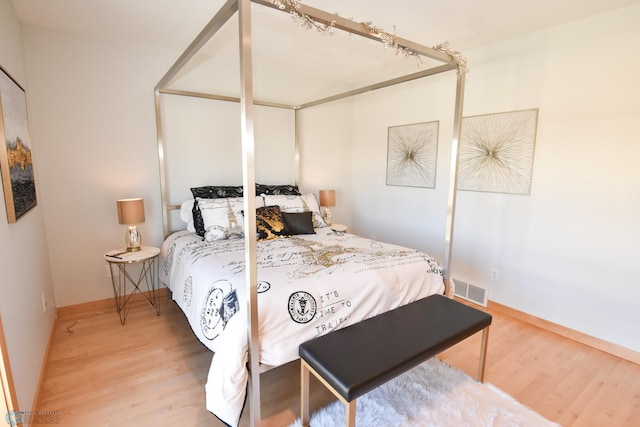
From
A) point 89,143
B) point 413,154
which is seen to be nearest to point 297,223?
point 413,154

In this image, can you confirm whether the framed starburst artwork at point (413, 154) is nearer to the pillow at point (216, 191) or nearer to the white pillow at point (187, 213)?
the pillow at point (216, 191)

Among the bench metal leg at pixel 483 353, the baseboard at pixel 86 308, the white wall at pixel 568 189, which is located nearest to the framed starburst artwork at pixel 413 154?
the white wall at pixel 568 189

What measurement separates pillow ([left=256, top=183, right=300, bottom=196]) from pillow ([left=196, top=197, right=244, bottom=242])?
539mm

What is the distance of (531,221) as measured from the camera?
104 inches

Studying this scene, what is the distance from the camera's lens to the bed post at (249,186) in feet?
4.15

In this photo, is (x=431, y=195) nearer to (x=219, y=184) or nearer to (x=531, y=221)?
(x=531, y=221)

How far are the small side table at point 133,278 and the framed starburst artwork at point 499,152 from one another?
2840mm

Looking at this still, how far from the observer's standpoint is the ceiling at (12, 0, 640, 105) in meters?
2.12

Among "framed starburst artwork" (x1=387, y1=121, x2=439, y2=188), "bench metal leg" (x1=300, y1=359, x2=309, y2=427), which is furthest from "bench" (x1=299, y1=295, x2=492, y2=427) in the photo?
"framed starburst artwork" (x1=387, y1=121, x2=439, y2=188)

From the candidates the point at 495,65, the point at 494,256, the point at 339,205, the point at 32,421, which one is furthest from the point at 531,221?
the point at 32,421

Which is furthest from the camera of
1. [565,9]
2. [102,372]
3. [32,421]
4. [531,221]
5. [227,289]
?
[531,221]

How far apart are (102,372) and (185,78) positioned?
2.54 meters

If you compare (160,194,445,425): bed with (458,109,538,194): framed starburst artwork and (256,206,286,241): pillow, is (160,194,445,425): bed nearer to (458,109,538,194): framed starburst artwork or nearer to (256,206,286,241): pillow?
(256,206,286,241): pillow

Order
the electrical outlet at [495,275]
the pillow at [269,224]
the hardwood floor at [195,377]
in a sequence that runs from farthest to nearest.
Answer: the electrical outlet at [495,275], the pillow at [269,224], the hardwood floor at [195,377]
